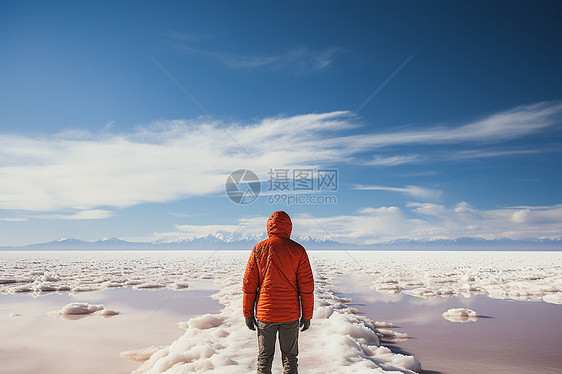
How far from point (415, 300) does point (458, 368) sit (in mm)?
5951

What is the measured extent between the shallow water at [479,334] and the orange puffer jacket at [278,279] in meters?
2.24

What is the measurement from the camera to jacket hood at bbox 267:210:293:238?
3346 millimetres

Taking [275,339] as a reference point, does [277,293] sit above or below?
above

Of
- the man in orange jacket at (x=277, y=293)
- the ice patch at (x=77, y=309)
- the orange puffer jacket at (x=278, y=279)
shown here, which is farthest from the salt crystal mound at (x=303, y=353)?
the ice patch at (x=77, y=309)

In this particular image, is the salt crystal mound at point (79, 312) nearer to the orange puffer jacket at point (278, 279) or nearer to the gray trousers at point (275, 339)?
the gray trousers at point (275, 339)

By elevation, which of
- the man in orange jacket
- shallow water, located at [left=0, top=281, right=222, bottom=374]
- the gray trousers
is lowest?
shallow water, located at [left=0, top=281, right=222, bottom=374]

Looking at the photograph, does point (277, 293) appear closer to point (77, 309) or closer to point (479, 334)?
point (479, 334)

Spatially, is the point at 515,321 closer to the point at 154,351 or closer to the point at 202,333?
the point at 202,333

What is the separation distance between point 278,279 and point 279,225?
0.52 metres

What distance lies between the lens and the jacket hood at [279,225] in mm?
3346

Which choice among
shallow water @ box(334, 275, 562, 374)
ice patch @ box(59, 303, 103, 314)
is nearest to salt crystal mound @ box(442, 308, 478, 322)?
shallow water @ box(334, 275, 562, 374)

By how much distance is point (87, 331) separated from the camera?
6422 millimetres

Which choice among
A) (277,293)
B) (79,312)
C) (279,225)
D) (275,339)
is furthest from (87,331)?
(279,225)

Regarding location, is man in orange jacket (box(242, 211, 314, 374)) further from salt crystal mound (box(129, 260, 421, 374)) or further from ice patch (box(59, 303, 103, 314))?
ice patch (box(59, 303, 103, 314))
